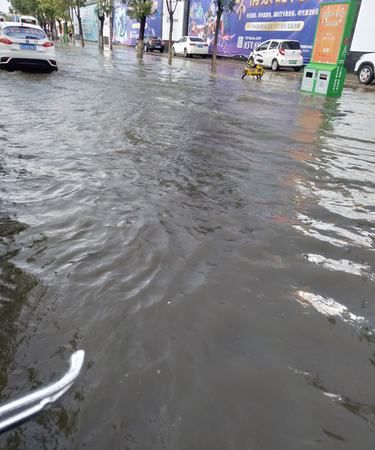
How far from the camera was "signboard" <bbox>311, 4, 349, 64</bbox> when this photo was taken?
12.9 metres

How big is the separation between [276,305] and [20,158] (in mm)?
4182

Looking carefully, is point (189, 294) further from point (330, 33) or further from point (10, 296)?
point (330, 33)

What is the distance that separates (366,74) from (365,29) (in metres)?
4.72

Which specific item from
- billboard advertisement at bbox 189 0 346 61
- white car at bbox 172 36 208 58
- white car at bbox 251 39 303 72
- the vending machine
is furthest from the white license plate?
white car at bbox 172 36 208 58

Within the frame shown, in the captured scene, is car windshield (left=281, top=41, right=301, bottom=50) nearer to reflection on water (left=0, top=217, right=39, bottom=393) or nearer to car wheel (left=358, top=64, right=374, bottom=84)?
car wheel (left=358, top=64, right=374, bottom=84)

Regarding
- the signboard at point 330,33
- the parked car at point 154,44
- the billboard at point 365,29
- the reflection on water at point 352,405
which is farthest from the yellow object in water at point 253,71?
the parked car at point 154,44

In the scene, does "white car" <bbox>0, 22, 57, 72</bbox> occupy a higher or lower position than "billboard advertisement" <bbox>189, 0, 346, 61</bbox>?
lower

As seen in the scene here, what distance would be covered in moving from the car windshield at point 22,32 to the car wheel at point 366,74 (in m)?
13.1

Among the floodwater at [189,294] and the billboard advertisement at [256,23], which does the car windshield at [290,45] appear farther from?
the floodwater at [189,294]

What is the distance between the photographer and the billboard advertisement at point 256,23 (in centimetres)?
2453

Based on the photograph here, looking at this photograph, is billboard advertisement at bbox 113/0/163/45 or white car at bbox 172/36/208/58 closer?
white car at bbox 172/36/208/58

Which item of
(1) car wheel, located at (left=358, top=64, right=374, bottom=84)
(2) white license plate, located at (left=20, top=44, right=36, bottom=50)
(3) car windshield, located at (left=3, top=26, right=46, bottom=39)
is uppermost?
(3) car windshield, located at (left=3, top=26, right=46, bottom=39)

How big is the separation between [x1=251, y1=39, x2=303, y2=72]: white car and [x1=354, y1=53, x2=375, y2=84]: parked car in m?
6.15

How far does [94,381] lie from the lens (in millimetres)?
2023
